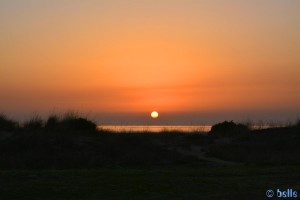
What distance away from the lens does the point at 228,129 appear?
45.3 meters

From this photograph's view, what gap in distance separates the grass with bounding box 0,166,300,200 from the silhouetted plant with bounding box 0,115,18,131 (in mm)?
17084

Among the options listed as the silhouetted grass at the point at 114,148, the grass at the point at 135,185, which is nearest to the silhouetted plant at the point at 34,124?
the silhouetted grass at the point at 114,148

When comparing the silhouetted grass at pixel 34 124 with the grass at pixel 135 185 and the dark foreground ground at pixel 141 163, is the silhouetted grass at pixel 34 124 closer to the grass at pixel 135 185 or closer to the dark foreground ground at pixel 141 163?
the dark foreground ground at pixel 141 163

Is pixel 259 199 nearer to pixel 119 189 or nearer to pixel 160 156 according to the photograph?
pixel 119 189

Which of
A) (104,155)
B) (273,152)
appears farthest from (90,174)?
(273,152)

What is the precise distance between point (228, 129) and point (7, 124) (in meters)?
21.3

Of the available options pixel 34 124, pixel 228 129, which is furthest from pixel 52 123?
pixel 228 129

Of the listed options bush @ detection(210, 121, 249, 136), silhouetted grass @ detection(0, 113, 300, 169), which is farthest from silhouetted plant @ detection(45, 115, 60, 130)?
bush @ detection(210, 121, 249, 136)

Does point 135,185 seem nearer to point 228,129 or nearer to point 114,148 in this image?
point 114,148

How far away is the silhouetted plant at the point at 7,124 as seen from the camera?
3233 centimetres

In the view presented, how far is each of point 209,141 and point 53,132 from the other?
507 inches

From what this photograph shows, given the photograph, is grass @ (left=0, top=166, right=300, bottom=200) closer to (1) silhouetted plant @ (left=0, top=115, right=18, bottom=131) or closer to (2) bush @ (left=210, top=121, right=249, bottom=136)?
(1) silhouetted plant @ (left=0, top=115, right=18, bottom=131)

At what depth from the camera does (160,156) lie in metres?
28.0

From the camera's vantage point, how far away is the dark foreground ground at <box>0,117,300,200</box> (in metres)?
13.5
